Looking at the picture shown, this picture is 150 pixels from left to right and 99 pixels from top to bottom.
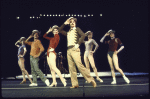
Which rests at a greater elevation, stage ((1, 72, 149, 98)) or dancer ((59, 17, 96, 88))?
dancer ((59, 17, 96, 88))

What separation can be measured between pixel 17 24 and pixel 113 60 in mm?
7689

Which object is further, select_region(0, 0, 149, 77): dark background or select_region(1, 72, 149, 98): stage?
select_region(0, 0, 149, 77): dark background

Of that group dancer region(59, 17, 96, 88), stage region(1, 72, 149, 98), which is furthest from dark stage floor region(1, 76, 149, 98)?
dancer region(59, 17, 96, 88)

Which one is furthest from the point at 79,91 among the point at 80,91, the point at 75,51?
the point at 75,51

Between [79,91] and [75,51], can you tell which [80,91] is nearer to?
[79,91]

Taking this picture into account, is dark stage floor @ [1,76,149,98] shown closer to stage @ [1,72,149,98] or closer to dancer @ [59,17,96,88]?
stage @ [1,72,149,98]

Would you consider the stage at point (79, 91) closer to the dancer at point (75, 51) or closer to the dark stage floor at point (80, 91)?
the dark stage floor at point (80, 91)

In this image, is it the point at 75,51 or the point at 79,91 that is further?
the point at 75,51

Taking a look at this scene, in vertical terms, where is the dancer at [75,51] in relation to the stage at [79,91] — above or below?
above

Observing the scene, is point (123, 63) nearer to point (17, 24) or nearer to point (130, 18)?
point (130, 18)

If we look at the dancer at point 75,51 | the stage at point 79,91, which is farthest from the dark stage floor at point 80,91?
the dancer at point 75,51

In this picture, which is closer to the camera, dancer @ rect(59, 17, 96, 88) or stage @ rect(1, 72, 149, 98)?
stage @ rect(1, 72, 149, 98)

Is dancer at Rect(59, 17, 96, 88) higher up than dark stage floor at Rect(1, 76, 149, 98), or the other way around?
dancer at Rect(59, 17, 96, 88)

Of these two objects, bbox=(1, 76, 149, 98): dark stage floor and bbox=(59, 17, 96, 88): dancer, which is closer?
bbox=(1, 76, 149, 98): dark stage floor
